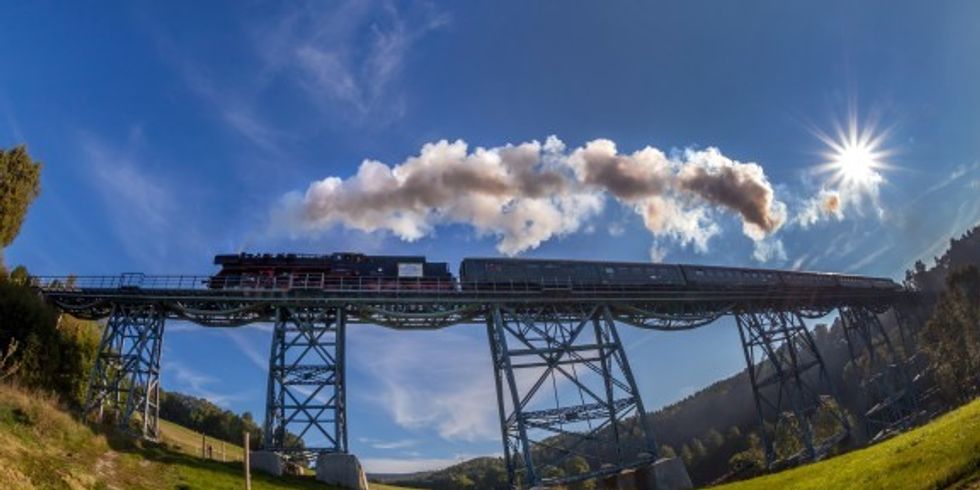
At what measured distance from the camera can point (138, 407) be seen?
29.6 metres

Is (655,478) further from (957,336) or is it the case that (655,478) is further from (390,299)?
(957,336)

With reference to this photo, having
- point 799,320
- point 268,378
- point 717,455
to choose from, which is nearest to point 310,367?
point 268,378

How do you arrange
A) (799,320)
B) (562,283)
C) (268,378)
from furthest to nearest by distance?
(799,320), (562,283), (268,378)

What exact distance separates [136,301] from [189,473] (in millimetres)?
13974

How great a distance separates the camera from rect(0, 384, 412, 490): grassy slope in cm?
1473

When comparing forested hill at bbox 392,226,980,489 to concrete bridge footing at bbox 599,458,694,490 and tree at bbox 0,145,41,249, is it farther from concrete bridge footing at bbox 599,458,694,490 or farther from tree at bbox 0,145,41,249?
tree at bbox 0,145,41,249

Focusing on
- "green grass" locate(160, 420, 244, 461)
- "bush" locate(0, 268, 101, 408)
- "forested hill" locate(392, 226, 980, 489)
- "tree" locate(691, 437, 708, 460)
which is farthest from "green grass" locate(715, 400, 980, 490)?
"tree" locate(691, 437, 708, 460)

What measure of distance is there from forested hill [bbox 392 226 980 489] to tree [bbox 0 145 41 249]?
60.1 meters

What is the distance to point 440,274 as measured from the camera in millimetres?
35594

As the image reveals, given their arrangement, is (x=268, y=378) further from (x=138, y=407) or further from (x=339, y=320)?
(x=138, y=407)

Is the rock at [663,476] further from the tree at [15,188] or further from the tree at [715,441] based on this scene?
the tree at [715,441]

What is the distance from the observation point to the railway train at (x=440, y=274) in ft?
108

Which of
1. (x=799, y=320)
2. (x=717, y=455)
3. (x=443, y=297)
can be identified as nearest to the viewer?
(x=443, y=297)

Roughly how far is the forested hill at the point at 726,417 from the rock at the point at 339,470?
44248 millimetres
